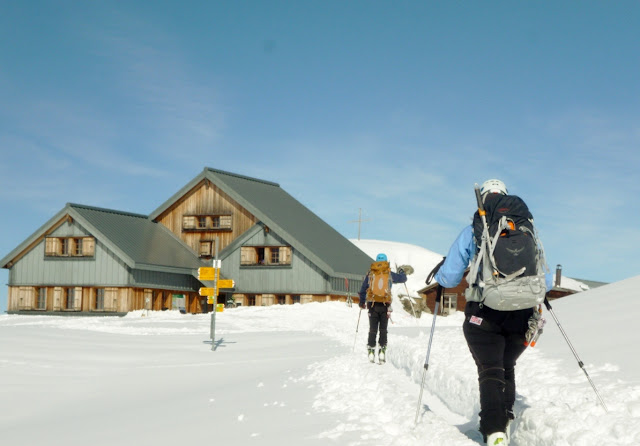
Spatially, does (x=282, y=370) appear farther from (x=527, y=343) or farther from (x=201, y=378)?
(x=527, y=343)

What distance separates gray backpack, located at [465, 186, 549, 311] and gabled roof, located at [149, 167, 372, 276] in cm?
2992

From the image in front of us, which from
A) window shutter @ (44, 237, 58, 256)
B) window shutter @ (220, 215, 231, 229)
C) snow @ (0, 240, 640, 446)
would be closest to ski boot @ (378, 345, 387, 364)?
snow @ (0, 240, 640, 446)

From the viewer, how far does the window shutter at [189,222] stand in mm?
40781

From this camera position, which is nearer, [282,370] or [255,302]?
[282,370]

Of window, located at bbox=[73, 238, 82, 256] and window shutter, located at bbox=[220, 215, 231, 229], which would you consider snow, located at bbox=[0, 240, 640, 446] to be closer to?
window, located at bbox=[73, 238, 82, 256]

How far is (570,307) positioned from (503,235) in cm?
1003

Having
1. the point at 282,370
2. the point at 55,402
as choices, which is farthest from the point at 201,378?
the point at 55,402

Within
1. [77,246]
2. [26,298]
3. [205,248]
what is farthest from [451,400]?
[26,298]

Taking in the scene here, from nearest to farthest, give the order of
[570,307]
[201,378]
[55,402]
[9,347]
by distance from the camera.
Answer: [55,402]
[201,378]
[570,307]
[9,347]

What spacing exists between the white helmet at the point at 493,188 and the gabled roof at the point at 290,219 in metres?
29.6

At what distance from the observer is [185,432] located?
809 cm

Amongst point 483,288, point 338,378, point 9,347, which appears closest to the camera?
point 483,288

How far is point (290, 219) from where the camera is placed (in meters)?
40.5

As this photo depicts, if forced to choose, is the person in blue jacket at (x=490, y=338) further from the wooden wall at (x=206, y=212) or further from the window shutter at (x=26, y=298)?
the window shutter at (x=26, y=298)
